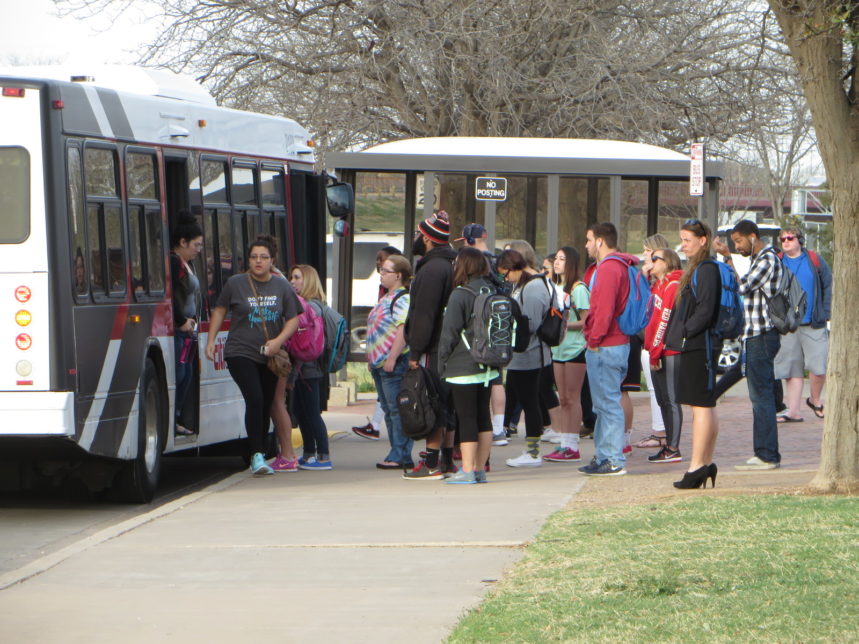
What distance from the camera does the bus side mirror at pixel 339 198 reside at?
14.0 metres

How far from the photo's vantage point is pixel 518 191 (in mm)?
17797

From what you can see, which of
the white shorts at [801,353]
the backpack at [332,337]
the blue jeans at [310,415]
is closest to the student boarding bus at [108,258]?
the blue jeans at [310,415]

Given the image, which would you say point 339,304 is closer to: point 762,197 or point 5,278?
point 5,278

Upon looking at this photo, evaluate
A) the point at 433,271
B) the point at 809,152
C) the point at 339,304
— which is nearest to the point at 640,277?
the point at 433,271

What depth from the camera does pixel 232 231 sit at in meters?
11.9

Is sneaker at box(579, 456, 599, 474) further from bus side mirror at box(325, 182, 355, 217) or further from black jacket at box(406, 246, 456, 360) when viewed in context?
bus side mirror at box(325, 182, 355, 217)

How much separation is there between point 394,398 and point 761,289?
9.40 ft

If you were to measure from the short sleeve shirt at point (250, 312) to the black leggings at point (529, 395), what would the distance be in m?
1.98

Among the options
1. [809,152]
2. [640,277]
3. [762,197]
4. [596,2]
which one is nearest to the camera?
[640,277]

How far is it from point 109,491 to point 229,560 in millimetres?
2945

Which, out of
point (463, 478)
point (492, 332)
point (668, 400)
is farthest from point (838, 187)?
point (463, 478)

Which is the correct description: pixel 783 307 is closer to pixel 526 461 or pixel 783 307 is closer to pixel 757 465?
pixel 757 465

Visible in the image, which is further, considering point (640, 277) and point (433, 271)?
point (640, 277)

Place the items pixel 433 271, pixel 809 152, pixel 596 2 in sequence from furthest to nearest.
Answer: pixel 809 152, pixel 596 2, pixel 433 271
